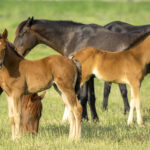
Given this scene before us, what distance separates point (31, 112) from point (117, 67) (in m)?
→ 2.37

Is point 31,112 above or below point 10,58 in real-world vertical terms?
below

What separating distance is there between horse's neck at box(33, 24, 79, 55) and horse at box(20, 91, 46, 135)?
9.95ft

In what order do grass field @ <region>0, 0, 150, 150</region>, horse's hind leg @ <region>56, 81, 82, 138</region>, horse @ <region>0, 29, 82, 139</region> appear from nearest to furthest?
grass field @ <region>0, 0, 150, 150</region> → horse @ <region>0, 29, 82, 139</region> → horse's hind leg @ <region>56, 81, 82, 138</region>

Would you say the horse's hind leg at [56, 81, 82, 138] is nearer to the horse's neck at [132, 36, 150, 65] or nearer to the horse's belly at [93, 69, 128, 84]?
the horse's belly at [93, 69, 128, 84]

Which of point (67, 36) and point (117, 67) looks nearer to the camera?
point (117, 67)

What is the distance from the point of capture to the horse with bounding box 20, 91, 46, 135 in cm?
678

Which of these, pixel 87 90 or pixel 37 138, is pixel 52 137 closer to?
A: pixel 37 138

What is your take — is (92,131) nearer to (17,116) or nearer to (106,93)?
(17,116)

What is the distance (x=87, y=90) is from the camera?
9.25 meters

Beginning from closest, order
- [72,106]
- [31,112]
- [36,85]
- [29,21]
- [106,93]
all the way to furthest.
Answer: [36,85] → [72,106] → [31,112] → [29,21] → [106,93]

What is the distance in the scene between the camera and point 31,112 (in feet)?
22.4

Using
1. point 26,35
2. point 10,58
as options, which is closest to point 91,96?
point 26,35

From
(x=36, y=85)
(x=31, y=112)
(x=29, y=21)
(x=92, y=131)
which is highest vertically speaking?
(x=29, y=21)

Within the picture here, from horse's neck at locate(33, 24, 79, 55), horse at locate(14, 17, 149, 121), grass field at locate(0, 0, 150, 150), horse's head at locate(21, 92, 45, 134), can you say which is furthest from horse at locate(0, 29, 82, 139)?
horse's neck at locate(33, 24, 79, 55)
